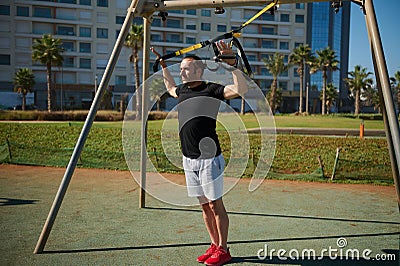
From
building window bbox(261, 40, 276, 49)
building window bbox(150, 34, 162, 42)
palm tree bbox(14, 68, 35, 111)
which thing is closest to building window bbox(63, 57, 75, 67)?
palm tree bbox(14, 68, 35, 111)

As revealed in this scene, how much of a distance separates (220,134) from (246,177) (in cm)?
638

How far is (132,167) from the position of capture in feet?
18.9

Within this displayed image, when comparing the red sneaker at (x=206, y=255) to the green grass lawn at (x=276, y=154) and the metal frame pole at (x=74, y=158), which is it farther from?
the green grass lawn at (x=276, y=154)

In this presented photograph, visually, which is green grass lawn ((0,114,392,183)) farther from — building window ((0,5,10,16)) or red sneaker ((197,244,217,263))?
building window ((0,5,10,16))

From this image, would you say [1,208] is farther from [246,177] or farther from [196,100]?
[246,177]

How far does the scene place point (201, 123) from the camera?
157 inches

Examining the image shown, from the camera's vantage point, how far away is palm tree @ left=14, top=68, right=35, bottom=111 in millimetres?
51250

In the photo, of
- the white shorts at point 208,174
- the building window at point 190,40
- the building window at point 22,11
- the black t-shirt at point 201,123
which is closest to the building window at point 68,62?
the building window at point 22,11

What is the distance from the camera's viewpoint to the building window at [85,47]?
58312 mm

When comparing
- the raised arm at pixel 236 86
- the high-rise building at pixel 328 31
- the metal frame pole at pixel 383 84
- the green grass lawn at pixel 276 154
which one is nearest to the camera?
the metal frame pole at pixel 383 84

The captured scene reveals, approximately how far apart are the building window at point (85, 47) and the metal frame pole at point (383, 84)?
190ft

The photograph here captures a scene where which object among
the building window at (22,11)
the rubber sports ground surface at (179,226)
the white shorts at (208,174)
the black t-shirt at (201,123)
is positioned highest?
Result: the building window at (22,11)

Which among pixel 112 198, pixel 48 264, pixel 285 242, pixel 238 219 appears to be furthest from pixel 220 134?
pixel 48 264

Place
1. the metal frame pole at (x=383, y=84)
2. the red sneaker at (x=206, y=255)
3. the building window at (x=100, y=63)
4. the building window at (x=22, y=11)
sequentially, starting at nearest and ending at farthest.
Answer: the metal frame pole at (x=383, y=84) < the red sneaker at (x=206, y=255) < the building window at (x=22, y=11) < the building window at (x=100, y=63)
